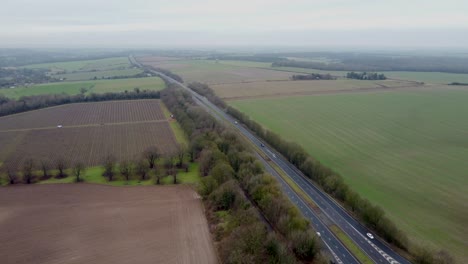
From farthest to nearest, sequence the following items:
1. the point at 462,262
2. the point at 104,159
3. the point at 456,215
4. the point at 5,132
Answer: the point at 5,132, the point at 104,159, the point at 456,215, the point at 462,262

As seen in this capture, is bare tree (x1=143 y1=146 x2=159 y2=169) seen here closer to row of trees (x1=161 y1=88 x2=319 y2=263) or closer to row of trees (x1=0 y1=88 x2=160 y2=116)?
row of trees (x1=161 y1=88 x2=319 y2=263)

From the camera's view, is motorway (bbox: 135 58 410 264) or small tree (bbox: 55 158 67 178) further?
small tree (bbox: 55 158 67 178)

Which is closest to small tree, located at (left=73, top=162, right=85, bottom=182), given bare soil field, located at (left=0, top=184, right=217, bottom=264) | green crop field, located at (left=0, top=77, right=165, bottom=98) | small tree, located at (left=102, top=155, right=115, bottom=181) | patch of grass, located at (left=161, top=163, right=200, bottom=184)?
bare soil field, located at (left=0, top=184, right=217, bottom=264)

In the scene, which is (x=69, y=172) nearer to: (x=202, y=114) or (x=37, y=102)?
(x=202, y=114)

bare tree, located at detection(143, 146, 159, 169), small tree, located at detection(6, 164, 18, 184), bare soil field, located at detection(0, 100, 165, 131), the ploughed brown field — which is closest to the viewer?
small tree, located at detection(6, 164, 18, 184)

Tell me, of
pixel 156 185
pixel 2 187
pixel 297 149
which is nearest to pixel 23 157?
pixel 2 187

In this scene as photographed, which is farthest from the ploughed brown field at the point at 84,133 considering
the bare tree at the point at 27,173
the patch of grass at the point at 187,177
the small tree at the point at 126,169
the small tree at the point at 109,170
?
the patch of grass at the point at 187,177

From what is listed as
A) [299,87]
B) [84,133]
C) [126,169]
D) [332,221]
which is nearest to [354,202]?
[332,221]

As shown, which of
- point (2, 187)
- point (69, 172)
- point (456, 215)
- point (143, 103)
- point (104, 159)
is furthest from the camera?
point (143, 103)
